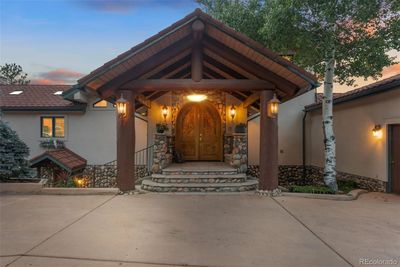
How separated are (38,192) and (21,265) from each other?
472cm

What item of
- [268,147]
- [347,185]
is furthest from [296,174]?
[268,147]

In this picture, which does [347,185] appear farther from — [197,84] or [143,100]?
[143,100]

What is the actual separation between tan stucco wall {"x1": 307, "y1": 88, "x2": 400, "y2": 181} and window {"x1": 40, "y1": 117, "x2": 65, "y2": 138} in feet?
39.7

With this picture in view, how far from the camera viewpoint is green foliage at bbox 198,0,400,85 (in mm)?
7719

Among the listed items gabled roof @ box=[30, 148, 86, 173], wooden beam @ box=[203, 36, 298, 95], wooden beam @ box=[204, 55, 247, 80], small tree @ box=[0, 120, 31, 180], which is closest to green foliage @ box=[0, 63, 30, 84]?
gabled roof @ box=[30, 148, 86, 173]

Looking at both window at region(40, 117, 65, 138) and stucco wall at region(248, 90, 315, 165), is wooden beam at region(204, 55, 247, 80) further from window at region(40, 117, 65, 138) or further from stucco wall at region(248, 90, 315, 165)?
window at region(40, 117, 65, 138)

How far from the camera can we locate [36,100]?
540 inches

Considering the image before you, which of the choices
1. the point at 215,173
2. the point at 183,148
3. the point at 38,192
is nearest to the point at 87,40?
the point at 183,148

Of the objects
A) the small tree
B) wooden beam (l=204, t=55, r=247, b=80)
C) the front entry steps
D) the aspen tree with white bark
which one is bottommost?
the front entry steps

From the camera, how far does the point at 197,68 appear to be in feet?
23.9

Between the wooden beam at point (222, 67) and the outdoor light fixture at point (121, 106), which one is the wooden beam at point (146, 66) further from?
the wooden beam at point (222, 67)

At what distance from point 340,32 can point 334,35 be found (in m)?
0.23

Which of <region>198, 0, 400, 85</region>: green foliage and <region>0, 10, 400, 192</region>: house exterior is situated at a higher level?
<region>198, 0, 400, 85</region>: green foliage

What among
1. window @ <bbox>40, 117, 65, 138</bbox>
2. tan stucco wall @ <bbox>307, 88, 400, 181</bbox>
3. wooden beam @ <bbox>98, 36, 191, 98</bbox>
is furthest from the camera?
window @ <bbox>40, 117, 65, 138</bbox>
